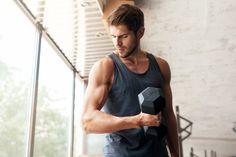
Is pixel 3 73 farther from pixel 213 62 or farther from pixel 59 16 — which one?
pixel 213 62

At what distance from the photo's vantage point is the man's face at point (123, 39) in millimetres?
1235

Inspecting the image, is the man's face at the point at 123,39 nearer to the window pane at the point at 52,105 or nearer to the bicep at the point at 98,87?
the bicep at the point at 98,87

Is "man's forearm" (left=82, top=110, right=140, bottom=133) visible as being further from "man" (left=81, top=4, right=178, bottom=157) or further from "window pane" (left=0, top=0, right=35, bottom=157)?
"window pane" (left=0, top=0, right=35, bottom=157)

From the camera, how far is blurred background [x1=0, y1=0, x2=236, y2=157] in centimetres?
279

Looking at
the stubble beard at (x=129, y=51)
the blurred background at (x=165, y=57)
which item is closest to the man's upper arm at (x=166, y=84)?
the stubble beard at (x=129, y=51)

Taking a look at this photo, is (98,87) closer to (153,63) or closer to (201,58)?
(153,63)

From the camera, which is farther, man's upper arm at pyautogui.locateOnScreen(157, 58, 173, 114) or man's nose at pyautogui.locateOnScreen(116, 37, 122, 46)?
man's upper arm at pyautogui.locateOnScreen(157, 58, 173, 114)

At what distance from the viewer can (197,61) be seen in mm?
3197

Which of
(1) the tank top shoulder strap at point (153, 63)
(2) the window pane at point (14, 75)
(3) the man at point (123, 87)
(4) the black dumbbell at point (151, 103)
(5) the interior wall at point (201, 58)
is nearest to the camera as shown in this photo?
(4) the black dumbbell at point (151, 103)

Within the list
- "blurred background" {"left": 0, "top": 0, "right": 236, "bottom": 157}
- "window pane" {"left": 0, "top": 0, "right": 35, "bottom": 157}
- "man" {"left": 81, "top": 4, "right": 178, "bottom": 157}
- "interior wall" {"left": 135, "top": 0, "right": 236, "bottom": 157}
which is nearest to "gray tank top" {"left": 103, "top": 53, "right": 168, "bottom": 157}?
"man" {"left": 81, "top": 4, "right": 178, "bottom": 157}

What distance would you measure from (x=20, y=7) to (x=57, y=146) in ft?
5.80

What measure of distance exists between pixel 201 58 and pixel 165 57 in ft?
1.21

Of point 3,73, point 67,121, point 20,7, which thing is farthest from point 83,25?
point 67,121

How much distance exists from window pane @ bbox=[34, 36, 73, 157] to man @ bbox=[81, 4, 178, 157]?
1949 mm
